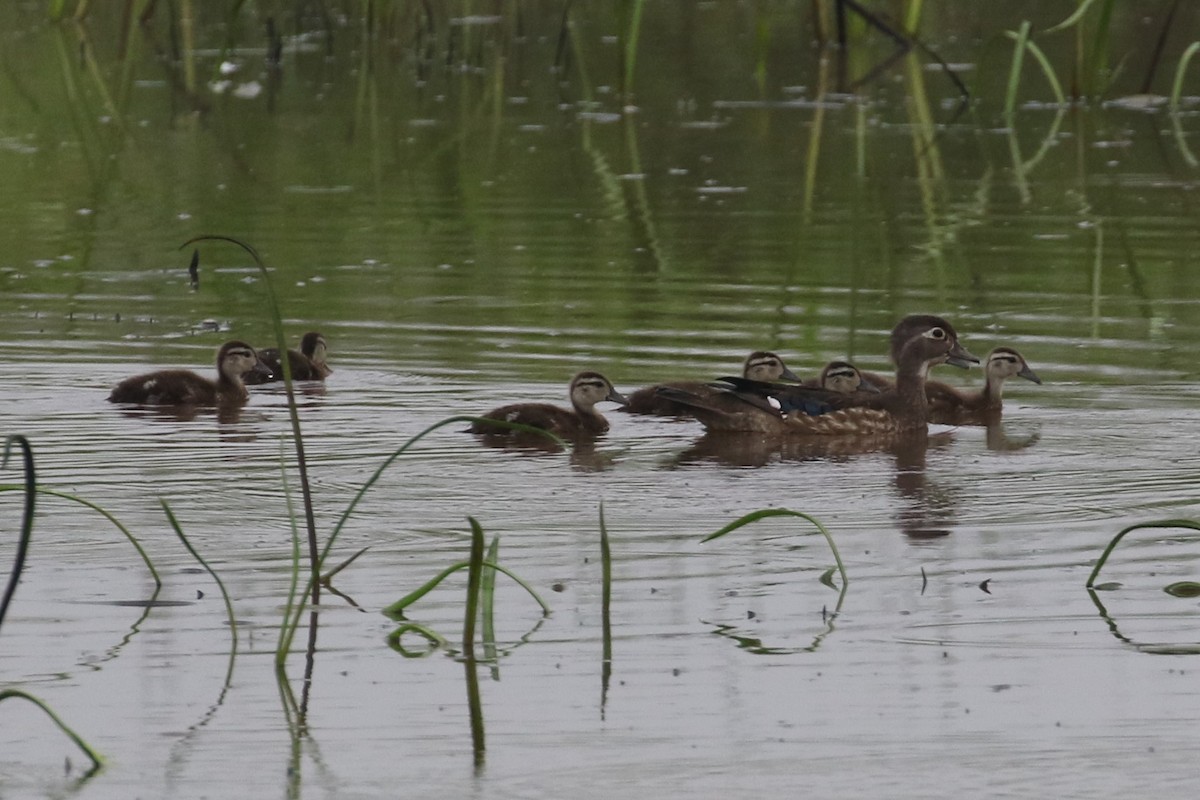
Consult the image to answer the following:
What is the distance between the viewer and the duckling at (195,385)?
9.61 metres

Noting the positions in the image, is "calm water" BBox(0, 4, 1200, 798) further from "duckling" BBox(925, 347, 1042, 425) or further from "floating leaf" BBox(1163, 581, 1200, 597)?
"duckling" BBox(925, 347, 1042, 425)

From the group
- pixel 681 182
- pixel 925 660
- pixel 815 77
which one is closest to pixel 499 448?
pixel 925 660

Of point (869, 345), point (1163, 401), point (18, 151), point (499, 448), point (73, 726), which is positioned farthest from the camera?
point (18, 151)

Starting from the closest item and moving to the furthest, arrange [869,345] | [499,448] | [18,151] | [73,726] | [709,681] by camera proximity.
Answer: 1. [73,726]
2. [709,681]
3. [499,448]
4. [869,345]
5. [18,151]

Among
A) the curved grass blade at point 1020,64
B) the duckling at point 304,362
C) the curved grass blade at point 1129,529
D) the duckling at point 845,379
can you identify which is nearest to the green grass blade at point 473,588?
the curved grass blade at point 1129,529

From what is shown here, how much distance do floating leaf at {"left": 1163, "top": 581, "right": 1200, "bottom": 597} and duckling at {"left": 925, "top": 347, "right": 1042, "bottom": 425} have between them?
3.48m

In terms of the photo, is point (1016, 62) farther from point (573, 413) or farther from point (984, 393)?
point (573, 413)

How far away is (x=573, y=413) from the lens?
30.1 feet

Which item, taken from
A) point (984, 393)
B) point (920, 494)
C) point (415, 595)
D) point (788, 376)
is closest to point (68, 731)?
point (415, 595)

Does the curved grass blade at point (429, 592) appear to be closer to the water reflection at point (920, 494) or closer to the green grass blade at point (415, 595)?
the green grass blade at point (415, 595)

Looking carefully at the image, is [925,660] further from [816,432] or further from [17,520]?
[816,432]

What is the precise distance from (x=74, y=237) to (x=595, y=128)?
21.0 ft

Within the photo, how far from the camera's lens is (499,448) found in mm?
8781

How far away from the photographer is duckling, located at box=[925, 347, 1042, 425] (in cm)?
973
